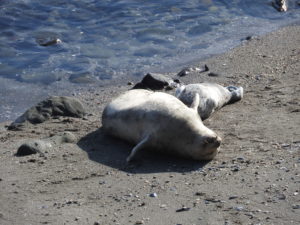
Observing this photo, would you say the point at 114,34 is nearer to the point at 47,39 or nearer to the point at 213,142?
the point at 47,39

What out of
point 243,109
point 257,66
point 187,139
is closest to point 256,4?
point 257,66

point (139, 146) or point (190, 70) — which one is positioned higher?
point (139, 146)

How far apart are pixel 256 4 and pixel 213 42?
2.58m

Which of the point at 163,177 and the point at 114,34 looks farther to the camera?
the point at 114,34

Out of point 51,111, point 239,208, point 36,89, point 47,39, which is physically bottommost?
point 36,89

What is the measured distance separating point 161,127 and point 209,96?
4.66 ft

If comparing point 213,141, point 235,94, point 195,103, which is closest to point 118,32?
point 235,94

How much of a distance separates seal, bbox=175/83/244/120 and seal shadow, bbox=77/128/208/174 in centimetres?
110

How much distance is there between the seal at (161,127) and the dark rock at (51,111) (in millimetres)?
845

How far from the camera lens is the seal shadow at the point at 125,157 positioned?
Result: 573 centimetres

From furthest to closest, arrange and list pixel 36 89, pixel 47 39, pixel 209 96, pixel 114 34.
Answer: pixel 114 34
pixel 47 39
pixel 36 89
pixel 209 96

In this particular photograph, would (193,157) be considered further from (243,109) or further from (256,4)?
(256,4)

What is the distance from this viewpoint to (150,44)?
10797mm

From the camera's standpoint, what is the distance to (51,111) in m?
7.32
